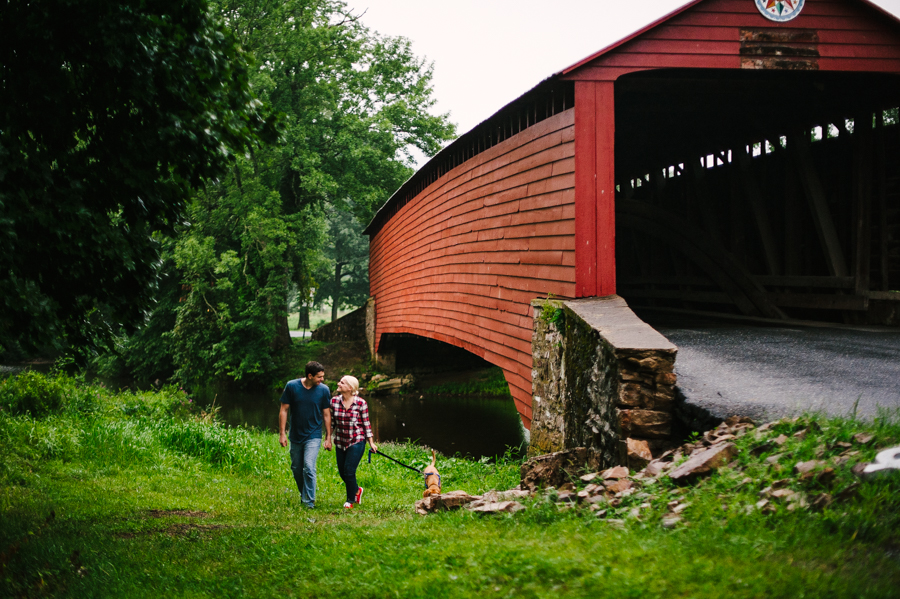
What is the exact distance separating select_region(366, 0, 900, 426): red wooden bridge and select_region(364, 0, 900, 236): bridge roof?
3 centimetres

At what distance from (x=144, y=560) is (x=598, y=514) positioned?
272 centimetres

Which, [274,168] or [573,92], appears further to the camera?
[274,168]

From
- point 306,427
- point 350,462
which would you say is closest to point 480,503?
point 350,462

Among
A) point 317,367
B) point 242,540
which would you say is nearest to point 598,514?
point 242,540

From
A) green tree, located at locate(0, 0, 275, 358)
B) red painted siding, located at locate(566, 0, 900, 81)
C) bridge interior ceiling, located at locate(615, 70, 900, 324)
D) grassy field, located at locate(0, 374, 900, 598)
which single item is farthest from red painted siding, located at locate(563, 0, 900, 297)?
green tree, located at locate(0, 0, 275, 358)

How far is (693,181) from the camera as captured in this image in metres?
11.2

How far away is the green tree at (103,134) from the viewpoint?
3705mm

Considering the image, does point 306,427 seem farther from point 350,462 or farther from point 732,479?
point 732,479

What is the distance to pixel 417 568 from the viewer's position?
2.93m

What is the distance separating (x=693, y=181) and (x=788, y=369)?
6.85 m

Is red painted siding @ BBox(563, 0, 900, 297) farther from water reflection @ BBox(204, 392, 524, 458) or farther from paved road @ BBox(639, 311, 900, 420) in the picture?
water reflection @ BBox(204, 392, 524, 458)

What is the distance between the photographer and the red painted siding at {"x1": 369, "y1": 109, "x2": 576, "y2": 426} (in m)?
7.02

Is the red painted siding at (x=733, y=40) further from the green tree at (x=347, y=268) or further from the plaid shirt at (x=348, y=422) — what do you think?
the green tree at (x=347, y=268)

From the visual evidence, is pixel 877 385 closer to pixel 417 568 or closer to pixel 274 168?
pixel 417 568
